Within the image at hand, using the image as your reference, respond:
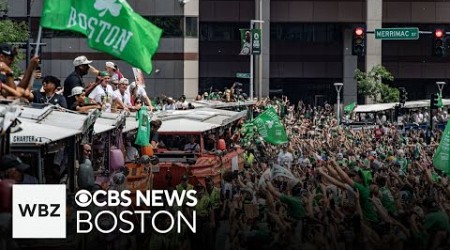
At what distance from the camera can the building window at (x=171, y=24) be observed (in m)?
63.6

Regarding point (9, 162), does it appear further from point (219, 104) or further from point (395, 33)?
point (395, 33)

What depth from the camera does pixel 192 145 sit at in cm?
2236

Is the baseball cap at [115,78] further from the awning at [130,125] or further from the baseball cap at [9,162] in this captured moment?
the baseball cap at [9,162]

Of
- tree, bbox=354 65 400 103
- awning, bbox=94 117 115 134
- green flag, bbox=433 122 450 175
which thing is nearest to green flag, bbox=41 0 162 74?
awning, bbox=94 117 115 134

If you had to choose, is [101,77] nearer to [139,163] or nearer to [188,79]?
[139,163]

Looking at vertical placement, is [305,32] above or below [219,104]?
above

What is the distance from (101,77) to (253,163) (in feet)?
30.0

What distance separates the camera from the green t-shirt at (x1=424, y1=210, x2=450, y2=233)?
12242 millimetres

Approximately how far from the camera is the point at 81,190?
12344 mm

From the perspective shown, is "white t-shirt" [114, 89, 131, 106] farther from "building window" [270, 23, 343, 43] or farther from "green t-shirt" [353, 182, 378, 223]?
"building window" [270, 23, 343, 43]

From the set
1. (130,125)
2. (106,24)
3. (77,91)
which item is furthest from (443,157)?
(106,24)

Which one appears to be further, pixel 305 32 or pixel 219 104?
pixel 305 32

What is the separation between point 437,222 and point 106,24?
4.00 metres

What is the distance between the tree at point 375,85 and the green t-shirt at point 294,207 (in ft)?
195
